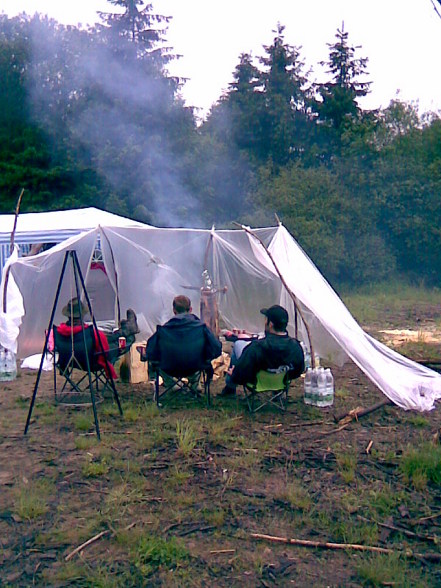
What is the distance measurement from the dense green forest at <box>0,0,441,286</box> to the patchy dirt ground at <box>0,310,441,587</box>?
12.6 metres

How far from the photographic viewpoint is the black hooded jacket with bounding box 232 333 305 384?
555 cm

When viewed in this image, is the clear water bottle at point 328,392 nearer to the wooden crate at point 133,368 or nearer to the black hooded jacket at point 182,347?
the black hooded jacket at point 182,347

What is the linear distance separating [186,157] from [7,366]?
11882 mm

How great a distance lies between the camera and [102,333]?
621 centimetres

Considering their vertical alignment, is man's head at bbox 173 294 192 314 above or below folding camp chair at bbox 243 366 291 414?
above

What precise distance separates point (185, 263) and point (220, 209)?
11.3 metres

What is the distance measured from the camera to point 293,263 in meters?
6.88

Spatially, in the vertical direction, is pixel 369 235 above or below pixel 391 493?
above

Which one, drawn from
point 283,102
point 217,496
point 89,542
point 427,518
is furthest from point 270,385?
point 283,102

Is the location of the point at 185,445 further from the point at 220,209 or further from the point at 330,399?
the point at 220,209

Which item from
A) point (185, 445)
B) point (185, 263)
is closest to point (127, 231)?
point (185, 263)

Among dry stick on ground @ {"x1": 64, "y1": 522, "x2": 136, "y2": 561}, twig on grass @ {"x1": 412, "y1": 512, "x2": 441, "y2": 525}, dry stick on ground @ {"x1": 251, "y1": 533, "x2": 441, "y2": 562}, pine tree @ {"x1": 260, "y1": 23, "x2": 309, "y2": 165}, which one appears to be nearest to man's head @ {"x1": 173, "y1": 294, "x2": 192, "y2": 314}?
dry stick on ground @ {"x1": 64, "y1": 522, "x2": 136, "y2": 561}

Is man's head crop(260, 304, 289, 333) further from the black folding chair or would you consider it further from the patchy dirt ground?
the patchy dirt ground

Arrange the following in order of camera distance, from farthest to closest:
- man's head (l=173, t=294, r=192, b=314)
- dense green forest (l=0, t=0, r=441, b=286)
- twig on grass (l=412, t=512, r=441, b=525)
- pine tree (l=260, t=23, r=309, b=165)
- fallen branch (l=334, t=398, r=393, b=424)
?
pine tree (l=260, t=23, r=309, b=165), dense green forest (l=0, t=0, r=441, b=286), man's head (l=173, t=294, r=192, b=314), fallen branch (l=334, t=398, r=393, b=424), twig on grass (l=412, t=512, r=441, b=525)
